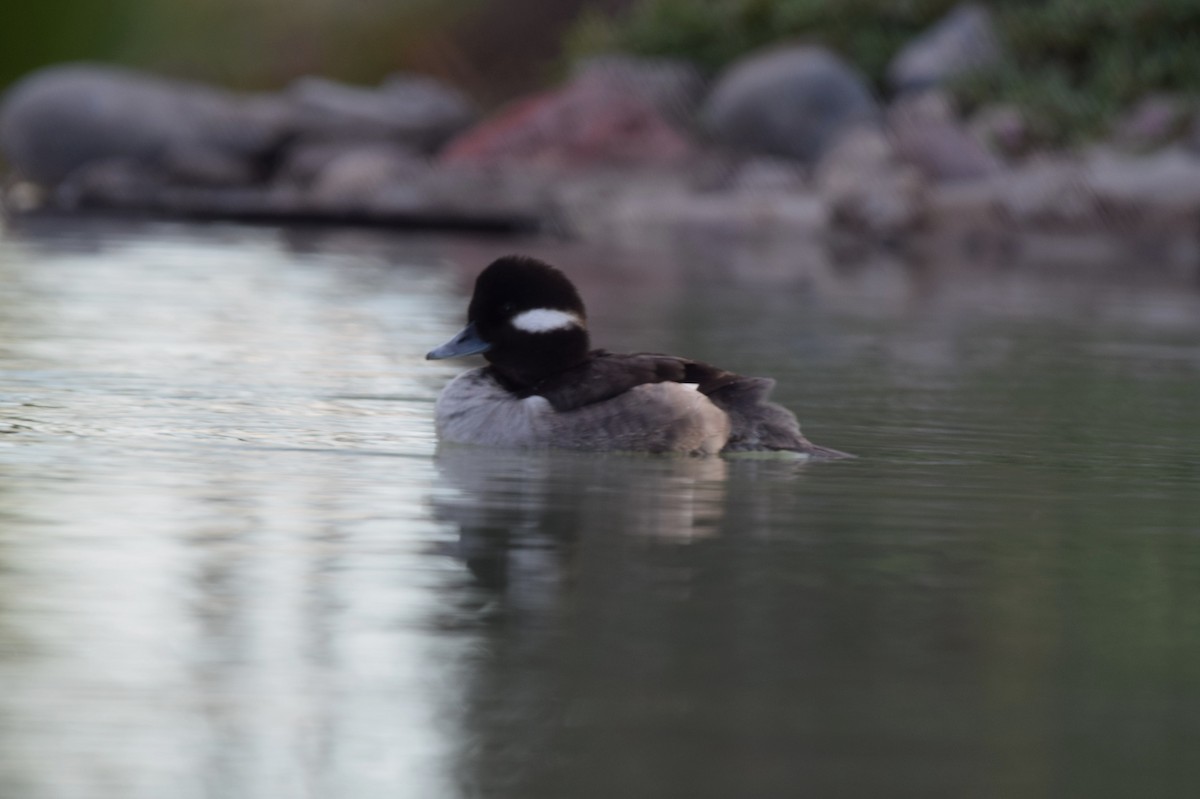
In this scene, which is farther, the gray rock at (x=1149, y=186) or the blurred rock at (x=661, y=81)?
the blurred rock at (x=661, y=81)

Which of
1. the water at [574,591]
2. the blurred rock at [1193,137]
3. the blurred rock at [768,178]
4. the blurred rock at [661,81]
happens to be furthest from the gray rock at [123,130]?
the water at [574,591]

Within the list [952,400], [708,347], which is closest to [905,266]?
[708,347]

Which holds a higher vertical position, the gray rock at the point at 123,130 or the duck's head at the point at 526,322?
the gray rock at the point at 123,130

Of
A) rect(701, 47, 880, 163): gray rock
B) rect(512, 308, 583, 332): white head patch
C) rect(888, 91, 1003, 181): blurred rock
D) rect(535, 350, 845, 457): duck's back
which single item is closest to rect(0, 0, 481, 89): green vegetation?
rect(701, 47, 880, 163): gray rock

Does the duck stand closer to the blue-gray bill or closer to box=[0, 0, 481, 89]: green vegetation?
the blue-gray bill

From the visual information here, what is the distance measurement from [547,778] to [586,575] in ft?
5.98

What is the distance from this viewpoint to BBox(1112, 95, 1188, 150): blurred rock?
86.4ft

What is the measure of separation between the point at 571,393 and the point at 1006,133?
66.5ft

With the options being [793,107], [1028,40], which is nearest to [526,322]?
[793,107]

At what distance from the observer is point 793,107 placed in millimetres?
29422

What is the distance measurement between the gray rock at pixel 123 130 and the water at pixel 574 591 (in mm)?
20503

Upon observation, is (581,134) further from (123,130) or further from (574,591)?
(574,591)

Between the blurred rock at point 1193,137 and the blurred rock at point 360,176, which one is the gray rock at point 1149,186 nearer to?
the blurred rock at point 1193,137

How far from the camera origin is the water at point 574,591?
4113 mm
